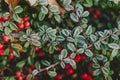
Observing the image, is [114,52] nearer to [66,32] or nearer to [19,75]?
[66,32]

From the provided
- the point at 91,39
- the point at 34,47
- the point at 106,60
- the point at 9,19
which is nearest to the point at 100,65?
the point at 106,60

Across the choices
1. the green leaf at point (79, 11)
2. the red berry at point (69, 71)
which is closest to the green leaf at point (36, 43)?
the green leaf at point (79, 11)

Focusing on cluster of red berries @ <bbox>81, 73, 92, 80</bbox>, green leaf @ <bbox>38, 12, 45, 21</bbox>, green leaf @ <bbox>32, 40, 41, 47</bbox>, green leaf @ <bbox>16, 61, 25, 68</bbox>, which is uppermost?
green leaf @ <bbox>38, 12, 45, 21</bbox>

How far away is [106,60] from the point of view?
2123mm

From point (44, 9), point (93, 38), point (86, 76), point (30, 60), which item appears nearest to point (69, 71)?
point (86, 76)

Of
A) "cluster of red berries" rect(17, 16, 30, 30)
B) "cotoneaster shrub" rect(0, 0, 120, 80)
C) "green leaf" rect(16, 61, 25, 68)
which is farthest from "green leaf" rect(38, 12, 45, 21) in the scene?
"green leaf" rect(16, 61, 25, 68)

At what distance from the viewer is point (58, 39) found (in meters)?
2.10

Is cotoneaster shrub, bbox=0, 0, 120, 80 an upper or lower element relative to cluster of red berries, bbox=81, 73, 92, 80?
upper

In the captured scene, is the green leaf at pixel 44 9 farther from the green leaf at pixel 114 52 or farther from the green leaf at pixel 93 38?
the green leaf at pixel 114 52

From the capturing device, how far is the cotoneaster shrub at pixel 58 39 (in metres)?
2.06

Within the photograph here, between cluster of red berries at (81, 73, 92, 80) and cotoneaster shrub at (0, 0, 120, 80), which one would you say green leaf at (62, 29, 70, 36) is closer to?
cotoneaster shrub at (0, 0, 120, 80)

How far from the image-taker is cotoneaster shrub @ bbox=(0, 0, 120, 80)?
206 centimetres

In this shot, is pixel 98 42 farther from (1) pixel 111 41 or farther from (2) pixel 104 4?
(2) pixel 104 4

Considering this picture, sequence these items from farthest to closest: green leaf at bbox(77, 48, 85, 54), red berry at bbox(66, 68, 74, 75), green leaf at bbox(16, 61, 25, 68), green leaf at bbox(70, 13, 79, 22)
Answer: red berry at bbox(66, 68, 74, 75) → green leaf at bbox(16, 61, 25, 68) → green leaf at bbox(70, 13, 79, 22) → green leaf at bbox(77, 48, 85, 54)
